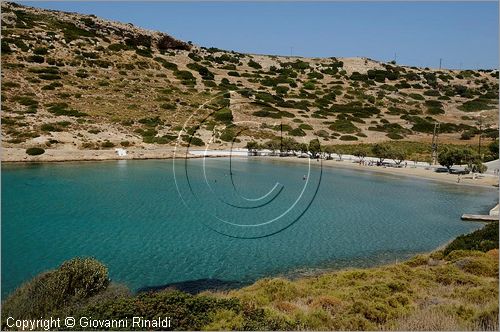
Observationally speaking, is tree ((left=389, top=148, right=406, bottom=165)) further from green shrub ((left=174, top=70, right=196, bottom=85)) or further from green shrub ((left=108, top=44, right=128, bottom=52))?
green shrub ((left=108, top=44, right=128, bottom=52))

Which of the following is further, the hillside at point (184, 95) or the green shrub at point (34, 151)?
the hillside at point (184, 95)

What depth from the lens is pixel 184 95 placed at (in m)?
87.1

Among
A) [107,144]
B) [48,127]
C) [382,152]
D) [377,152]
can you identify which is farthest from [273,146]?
[48,127]

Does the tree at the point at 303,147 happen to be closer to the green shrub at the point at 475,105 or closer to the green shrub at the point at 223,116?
the green shrub at the point at 223,116

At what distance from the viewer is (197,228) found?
968 inches

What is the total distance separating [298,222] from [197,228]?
654cm

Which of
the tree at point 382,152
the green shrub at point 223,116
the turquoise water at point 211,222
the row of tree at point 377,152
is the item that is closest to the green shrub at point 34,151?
Result: the turquoise water at point 211,222

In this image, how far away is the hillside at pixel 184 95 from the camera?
6612cm

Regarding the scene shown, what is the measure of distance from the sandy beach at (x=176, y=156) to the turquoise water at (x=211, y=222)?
3897 millimetres

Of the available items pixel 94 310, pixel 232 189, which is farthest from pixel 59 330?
pixel 232 189

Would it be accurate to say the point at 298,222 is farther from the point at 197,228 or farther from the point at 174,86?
the point at 174,86

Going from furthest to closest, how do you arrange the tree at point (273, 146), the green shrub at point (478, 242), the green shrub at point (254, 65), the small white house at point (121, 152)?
1. the green shrub at point (254, 65)
2. the tree at point (273, 146)
3. the small white house at point (121, 152)
4. the green shrub at point (478, 242)

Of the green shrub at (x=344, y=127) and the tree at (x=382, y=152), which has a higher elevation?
the green shrub at (x=344, y=127)

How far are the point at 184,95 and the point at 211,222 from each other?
6413 cm
